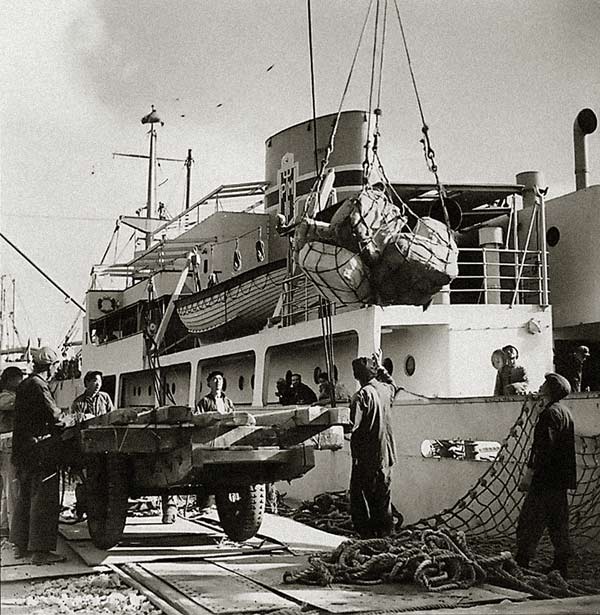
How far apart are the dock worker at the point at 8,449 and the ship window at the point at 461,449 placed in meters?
3.58

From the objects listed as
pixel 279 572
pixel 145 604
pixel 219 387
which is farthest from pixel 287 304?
pixel 145 604

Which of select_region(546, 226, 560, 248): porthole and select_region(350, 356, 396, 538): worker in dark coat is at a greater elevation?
select_region(546, 226, 560, 248): porthole

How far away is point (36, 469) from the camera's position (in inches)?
240

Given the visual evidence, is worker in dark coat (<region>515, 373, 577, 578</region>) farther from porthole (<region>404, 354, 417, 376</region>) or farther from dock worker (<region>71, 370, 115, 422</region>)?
porthole (<region>404, 354, 417, 376</region>)

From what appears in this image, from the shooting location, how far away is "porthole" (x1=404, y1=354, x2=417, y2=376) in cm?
1043

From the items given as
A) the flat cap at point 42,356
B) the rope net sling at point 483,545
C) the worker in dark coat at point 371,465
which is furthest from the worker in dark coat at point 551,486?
the flat cap at point 42,356

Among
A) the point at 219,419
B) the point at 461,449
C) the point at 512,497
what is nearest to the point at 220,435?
the point at 219,419

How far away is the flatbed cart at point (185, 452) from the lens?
18.0 ft

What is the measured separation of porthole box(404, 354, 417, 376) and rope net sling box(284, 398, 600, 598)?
11.3ft

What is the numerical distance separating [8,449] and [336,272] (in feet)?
9.46

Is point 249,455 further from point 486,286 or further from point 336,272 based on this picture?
point 486,286

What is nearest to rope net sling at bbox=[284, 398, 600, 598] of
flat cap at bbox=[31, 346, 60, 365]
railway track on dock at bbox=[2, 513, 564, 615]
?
railway track on dock at bbox=[2, 513, 564, 615]

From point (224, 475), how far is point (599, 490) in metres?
2.62

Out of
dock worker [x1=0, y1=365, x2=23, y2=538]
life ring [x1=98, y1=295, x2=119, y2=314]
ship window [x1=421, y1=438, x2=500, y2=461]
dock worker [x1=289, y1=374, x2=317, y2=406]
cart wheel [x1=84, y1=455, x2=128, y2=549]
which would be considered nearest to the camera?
cart wheel [x1=84, y1=455, x2=128, y2=549]
